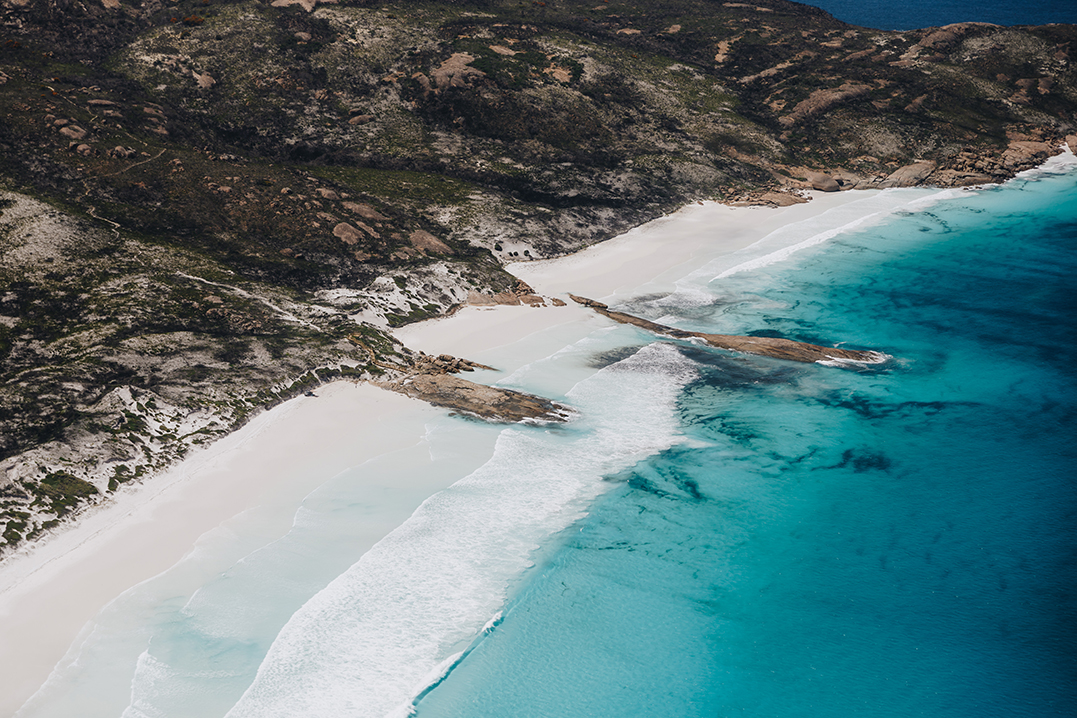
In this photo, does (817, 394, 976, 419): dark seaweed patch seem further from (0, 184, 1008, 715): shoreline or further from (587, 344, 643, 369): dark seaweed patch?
A: (0, 184, 1008, 715): shoreline

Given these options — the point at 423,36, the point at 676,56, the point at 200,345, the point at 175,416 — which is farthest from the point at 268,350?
the point at 676,56

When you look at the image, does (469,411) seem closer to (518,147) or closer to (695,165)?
(518,147)

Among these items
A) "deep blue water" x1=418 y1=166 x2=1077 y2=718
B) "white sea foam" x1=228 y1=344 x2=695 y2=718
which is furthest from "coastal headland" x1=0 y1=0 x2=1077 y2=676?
"deep blue water" x1=418 y1=166 x2=1077 y2=718

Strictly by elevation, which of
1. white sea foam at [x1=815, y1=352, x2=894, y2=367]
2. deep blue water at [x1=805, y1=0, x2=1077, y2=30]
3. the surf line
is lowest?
white sea foam at [x1=815, y1=352, x2=894, y2=367]

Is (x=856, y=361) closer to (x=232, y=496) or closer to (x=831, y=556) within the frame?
(x=831, y=556)

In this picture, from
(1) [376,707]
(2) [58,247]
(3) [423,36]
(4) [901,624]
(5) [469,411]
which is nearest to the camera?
(1) [376,707]

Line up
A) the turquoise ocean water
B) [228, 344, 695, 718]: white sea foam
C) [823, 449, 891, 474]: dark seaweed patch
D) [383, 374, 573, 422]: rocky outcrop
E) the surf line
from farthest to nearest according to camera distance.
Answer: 1. the surf line
2. [383, 374, 573, 422]: rocky outcrop
3. [823, 449, 891, 474]: dark seaweed patch
4. the turquoise ocean water
5. [228, 344, 695, 718]: white sea foam
